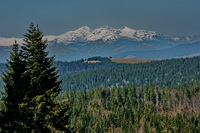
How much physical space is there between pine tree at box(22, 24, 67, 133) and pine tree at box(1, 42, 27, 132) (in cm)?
70

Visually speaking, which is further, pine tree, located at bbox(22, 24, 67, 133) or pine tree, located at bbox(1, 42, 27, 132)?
pine tree, located at bbox(22, 24, 67, 133)

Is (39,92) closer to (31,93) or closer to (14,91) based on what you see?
(31,93)

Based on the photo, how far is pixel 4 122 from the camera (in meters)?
27.0

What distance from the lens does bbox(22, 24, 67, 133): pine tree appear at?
93.7 feet

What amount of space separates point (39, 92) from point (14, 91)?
3619 millimetres

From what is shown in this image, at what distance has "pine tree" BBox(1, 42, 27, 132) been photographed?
27.0 metres

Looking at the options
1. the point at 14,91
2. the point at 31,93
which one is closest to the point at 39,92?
the point at 31,93

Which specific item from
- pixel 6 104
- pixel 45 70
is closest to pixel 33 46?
pixel 45 70

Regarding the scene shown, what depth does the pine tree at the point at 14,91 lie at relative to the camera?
2703 cm

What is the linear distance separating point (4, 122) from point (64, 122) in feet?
21.3

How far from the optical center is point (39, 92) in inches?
1212

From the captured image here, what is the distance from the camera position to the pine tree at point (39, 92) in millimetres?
28562

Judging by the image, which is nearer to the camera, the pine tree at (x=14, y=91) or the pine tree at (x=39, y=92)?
the pine tree at (x=14, y=91)

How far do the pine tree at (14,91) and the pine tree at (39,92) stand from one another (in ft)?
2.30
